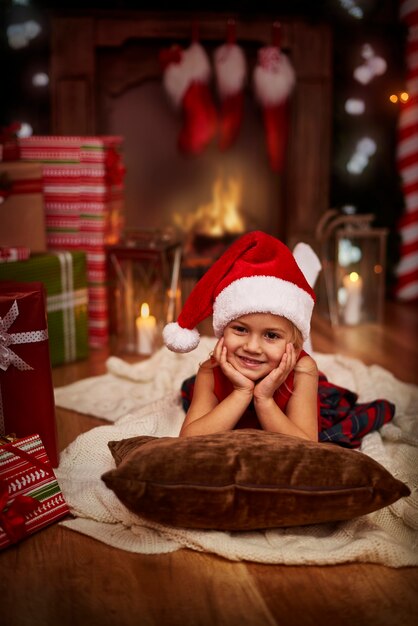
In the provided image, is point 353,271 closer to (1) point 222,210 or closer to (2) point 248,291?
(1) point 222,210

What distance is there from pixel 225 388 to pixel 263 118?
8.31ft

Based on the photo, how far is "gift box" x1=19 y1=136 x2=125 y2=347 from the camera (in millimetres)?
2934

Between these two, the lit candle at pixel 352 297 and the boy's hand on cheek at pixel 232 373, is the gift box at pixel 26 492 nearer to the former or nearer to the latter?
the boy's hand on cheek at pixel 232 373

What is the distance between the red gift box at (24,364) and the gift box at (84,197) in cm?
127

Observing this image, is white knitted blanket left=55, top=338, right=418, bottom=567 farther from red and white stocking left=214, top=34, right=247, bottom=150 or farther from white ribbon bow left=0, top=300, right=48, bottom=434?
red and white stocking left=214, top=34, right=247, bottom=150

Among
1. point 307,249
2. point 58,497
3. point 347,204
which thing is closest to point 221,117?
point 347,204

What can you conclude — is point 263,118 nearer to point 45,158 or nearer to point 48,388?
point 45,158

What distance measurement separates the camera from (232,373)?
1567 millimetres

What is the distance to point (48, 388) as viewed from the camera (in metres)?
1.77

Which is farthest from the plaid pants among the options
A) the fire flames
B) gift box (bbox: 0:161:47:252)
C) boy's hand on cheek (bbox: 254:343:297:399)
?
the fire flames

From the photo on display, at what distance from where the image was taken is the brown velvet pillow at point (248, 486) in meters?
1.37

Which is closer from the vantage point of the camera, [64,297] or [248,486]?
[248,486]

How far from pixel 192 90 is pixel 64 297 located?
4.80 ft

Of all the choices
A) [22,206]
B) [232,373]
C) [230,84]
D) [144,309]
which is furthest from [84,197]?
[232,373]
